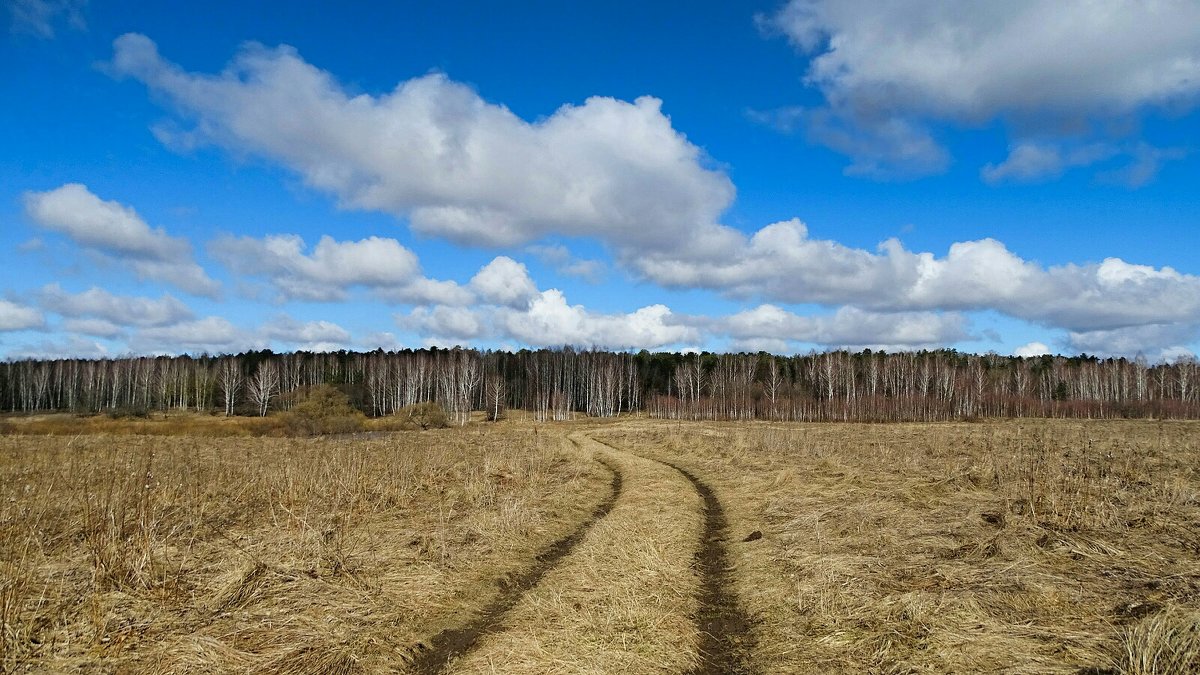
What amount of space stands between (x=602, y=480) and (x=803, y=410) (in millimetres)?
68359

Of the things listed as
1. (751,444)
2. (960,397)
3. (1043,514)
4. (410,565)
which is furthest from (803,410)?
(410,565)

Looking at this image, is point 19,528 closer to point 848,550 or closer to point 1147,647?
point 848,550

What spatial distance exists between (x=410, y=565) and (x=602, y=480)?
10329mm

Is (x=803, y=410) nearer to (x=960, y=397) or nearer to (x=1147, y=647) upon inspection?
(x=960, y=397)

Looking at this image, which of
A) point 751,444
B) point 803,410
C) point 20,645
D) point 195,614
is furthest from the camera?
point 803,410

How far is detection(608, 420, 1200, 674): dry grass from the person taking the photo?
237 inches

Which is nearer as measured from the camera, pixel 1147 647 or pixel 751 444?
pixel 1147 647

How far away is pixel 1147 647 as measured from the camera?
525 centimetres

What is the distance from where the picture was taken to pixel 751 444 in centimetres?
2741

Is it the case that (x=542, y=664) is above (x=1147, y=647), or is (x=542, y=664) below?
below

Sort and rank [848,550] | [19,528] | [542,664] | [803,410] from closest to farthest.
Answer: [542,664]
[19,528]
[848,550]
[803,410]

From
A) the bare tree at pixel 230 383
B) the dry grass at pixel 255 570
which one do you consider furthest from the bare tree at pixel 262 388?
the dry grass at pixel 255 570

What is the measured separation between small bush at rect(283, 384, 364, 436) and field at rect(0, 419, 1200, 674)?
40750mm

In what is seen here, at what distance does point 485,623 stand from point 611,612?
153 centimetres
